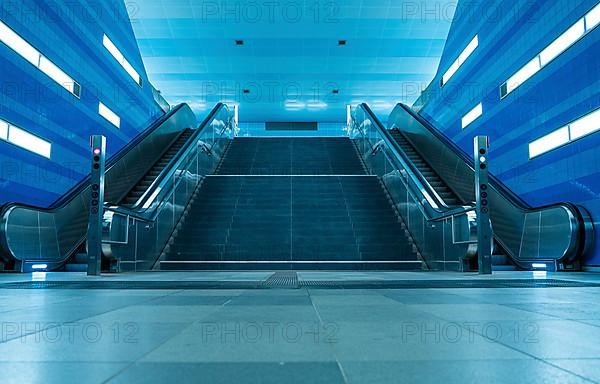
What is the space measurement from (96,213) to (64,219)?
8.82 ft

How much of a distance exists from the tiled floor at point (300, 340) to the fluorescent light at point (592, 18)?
6955mm

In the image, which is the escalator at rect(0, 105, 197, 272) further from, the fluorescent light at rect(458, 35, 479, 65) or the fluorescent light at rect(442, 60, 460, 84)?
the fluorescent light at rect(442, 60, 460, 84)

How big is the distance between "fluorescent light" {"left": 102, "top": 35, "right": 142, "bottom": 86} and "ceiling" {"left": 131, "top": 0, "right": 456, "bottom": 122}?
4.72 ft

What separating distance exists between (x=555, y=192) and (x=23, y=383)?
10232 mm

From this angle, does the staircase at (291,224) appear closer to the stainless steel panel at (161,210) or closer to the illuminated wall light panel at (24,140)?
the stainless steel panel at (161,210)

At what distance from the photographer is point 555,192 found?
969 cm

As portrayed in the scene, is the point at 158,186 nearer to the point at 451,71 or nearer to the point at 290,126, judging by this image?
the point at 451,71

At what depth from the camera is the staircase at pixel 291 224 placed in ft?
28.9

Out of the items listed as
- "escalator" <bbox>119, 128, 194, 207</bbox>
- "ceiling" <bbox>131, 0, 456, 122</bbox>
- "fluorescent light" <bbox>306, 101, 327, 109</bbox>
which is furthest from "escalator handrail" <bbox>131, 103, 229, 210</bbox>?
"fluorescent light" <bbox>306, 101, 327, 109</bbox>

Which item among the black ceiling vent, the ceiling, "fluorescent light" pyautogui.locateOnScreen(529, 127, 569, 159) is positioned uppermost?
the ceiling

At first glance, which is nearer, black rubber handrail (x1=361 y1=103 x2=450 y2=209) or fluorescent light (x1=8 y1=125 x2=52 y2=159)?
black rubber handrail (x1=361 y1=103 x2=450 y2=209)

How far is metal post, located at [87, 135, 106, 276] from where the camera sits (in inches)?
271

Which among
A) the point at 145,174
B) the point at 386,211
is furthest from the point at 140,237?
the point at 386,211

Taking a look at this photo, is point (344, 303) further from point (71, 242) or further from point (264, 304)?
point (71, 242)
